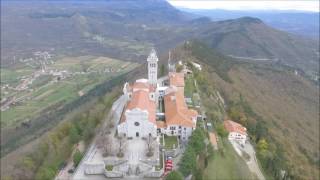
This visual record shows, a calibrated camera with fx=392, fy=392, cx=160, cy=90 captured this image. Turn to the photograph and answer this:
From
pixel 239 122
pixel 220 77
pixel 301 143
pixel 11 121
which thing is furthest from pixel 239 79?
pixel 11 121

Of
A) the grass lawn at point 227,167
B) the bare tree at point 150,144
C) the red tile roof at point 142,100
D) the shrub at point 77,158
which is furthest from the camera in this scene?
the red tile roof at point 142,100

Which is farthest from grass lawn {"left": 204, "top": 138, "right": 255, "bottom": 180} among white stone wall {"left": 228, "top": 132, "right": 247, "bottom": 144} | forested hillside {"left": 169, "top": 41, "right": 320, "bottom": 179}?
forested hillside {"left": 169, "top": 41, "right": 320, "bottom": 179}

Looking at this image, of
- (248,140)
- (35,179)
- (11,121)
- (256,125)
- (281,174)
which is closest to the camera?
(35,179)

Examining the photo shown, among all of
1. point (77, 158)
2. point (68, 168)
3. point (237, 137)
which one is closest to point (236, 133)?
point (237, 137)

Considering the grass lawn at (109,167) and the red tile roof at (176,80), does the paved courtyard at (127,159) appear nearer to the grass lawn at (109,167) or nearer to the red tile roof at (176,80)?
the grass lawn at (109,167)

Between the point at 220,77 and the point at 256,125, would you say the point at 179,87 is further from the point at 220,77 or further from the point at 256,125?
the point at 220,77

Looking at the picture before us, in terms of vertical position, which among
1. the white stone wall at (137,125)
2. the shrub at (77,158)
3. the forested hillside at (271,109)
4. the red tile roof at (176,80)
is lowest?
the forested hillside at (271,109)

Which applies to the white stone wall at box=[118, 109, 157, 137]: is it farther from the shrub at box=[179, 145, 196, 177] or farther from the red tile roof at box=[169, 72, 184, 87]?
the red tile roof at box=[169, 72, 184, 87]

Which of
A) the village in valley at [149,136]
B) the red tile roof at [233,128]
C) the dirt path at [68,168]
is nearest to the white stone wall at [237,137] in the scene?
the village in valley at [149,136]
